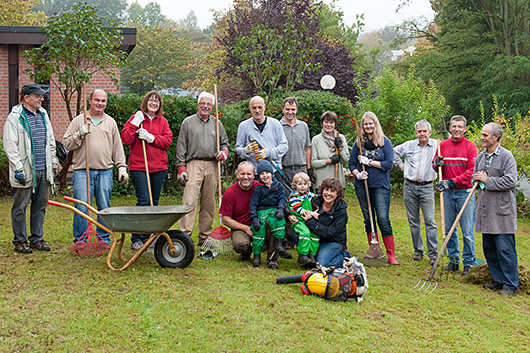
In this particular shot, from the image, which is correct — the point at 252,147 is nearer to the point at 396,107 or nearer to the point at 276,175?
the point at 276,175

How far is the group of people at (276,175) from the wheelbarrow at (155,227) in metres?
0.61

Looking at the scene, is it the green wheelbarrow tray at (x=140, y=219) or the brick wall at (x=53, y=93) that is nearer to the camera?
the green wheelbarrow tray at (x=140, y=219)

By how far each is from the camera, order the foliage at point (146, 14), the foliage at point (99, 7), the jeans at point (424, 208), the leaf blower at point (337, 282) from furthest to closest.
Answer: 1. the foliage at point (146, 14)
2. the foliage at point (99, 7)
3. the jeans at point (424, 208)
4. the leaf blower at point (337, 282)

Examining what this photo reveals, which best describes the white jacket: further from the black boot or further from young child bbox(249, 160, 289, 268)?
the black boot

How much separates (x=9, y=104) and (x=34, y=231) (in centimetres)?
796

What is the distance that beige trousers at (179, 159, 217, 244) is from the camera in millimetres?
5652

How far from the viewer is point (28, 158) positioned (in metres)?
5.13

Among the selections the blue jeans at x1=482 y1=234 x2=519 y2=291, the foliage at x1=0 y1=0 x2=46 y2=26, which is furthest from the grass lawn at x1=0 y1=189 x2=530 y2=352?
the foliage at x1=0 y1=0 x2=46 y2=26

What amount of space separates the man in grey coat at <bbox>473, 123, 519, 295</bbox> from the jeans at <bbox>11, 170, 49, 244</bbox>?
4522mm

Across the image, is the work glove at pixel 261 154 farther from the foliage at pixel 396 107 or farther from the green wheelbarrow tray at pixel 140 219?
the foliage at pixel 396 107

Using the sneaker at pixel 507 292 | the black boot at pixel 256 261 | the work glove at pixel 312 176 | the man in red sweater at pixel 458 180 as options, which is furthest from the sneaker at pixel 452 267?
the black boot at pixel 256 261

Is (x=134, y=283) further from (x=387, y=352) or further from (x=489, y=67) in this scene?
(x=489, y=67)

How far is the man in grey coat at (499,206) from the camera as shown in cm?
479

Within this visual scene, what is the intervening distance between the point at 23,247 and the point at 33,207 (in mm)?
437
